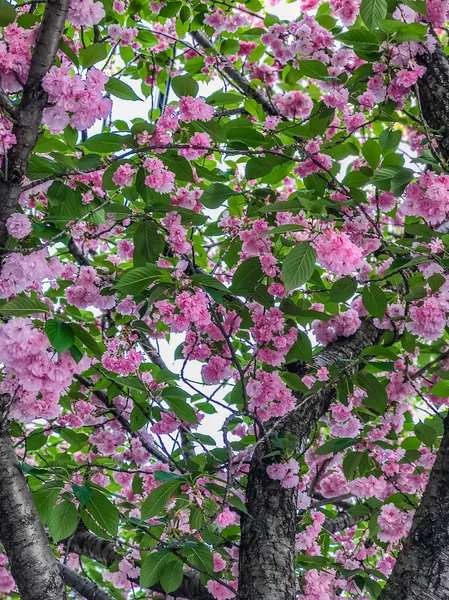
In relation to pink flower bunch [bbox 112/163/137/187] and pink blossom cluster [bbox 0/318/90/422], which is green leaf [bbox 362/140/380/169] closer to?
pink flower bunch [bbox 112/163/137/187]

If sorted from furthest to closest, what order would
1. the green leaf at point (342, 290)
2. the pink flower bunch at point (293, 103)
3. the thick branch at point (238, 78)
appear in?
the thick branch at point (238, 78) → the pink flower bunch at point (293, 103) → the green leaf at point (342, 290)

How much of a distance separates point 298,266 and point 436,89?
4.24 ft

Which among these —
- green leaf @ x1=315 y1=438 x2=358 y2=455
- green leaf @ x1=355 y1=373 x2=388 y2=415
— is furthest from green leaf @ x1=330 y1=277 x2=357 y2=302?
green leaf @ x1=315 y1=438 x2=358 y2=455

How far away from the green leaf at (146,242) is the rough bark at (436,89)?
3.98 ft

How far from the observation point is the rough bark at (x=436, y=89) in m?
2.48

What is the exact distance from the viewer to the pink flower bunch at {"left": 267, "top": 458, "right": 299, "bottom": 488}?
2287 mm

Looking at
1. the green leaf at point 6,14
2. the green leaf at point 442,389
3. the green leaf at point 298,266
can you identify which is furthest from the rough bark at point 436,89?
the green leaf at point 6,14

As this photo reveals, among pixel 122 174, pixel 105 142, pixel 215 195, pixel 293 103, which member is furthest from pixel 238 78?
pixel 105 142

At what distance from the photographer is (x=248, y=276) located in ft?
7.25

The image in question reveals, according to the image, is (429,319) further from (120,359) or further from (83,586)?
(83,586)

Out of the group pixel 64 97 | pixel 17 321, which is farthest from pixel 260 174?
pixel 17 321

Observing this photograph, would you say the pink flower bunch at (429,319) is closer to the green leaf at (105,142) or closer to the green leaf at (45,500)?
the green leaf at (105,142)

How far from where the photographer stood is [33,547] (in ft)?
5.73

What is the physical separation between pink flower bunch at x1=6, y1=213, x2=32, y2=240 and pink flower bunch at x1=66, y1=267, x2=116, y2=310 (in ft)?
2.59
